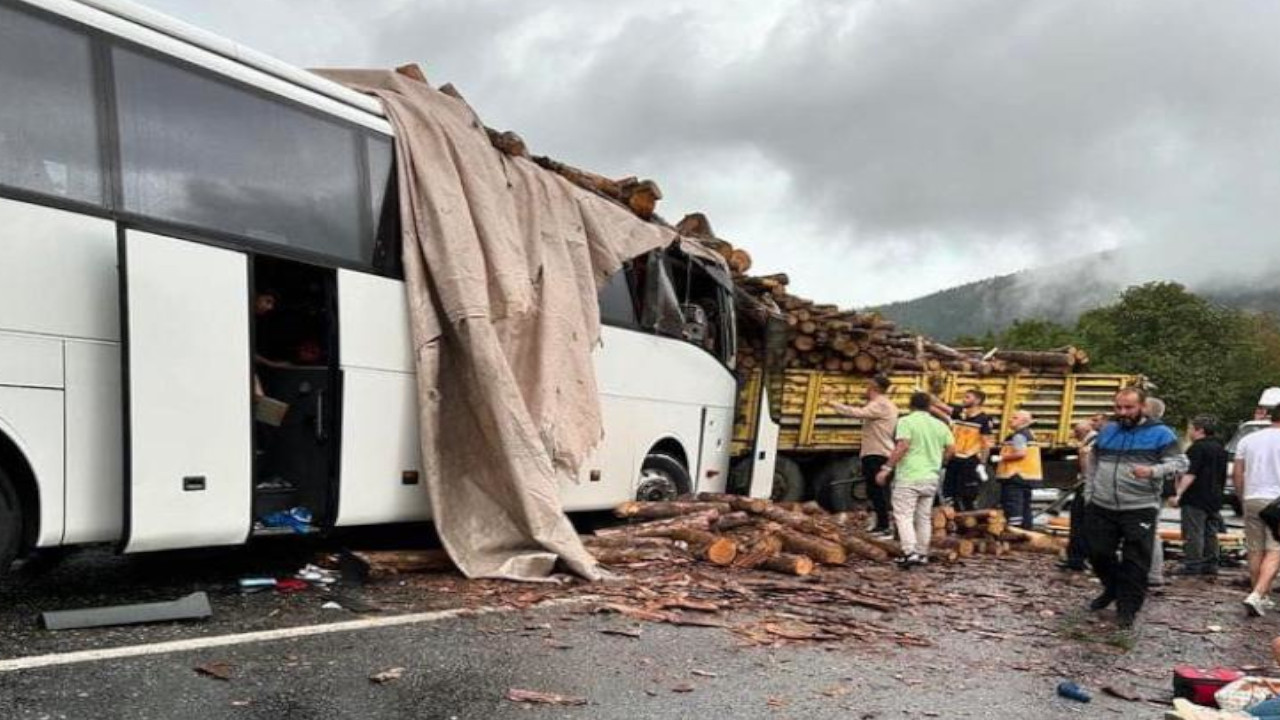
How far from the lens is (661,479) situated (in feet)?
30.9

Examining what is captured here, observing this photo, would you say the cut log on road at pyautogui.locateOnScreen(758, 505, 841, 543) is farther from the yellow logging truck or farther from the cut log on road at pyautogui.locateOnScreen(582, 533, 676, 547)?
the yellow logging truck

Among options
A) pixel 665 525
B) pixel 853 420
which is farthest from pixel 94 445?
pixel 853 420

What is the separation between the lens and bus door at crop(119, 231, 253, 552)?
5211 mm

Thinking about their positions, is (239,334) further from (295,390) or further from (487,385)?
(487,385)

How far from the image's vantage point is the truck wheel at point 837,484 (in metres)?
14.3

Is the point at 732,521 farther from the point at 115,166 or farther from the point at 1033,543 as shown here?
the point at 115,166

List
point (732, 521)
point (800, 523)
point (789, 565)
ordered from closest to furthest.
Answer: point (789, 565), point (732, 521), point (800, 523)

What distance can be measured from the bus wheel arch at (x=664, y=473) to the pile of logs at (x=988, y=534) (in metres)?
2.84

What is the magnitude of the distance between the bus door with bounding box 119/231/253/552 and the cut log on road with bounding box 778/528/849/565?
14.4 feet

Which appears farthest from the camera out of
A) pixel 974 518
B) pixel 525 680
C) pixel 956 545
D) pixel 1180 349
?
pixel 1180 349

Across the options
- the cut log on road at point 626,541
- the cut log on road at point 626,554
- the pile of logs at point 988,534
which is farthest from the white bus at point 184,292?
the pile of logs at point 988,534

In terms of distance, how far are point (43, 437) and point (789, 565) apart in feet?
16.8

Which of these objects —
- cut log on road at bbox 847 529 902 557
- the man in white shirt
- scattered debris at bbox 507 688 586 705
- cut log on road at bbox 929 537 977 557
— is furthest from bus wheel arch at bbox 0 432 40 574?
the man in white shirt

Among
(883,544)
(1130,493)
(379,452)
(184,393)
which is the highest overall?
(184,393)
